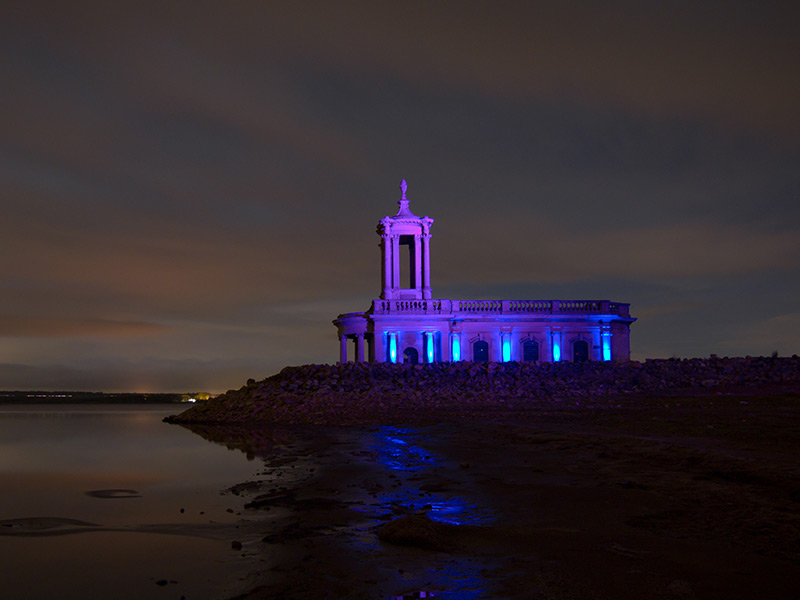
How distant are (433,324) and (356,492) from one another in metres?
41.2

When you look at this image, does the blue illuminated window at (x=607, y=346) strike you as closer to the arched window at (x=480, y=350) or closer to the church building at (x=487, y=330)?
the church building at (x=487, y=330)

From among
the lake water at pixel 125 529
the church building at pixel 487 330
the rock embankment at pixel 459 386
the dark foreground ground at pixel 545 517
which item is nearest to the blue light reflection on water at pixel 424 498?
the dark foreground ground at pixel 545 517

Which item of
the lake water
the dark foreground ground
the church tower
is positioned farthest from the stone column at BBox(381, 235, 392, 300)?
the dark foreground ground

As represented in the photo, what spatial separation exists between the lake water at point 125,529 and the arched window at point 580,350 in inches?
1460

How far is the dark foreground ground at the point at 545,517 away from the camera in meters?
7.10

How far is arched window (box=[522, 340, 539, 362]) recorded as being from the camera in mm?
54375

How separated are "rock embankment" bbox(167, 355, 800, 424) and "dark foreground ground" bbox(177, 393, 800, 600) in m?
15.1

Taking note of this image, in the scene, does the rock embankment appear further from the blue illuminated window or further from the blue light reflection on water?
the blue light reflection on water

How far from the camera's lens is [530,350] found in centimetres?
5459

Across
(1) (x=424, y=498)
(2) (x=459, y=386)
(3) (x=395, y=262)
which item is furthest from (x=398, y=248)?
(1) (x=424, y=498)

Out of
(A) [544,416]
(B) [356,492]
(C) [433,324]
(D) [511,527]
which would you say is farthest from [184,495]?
(C) [433,324]

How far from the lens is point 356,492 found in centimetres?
1320

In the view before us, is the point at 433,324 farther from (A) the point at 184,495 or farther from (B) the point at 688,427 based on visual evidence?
(A) the point at 184,495

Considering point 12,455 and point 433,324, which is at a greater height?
point 433,324
